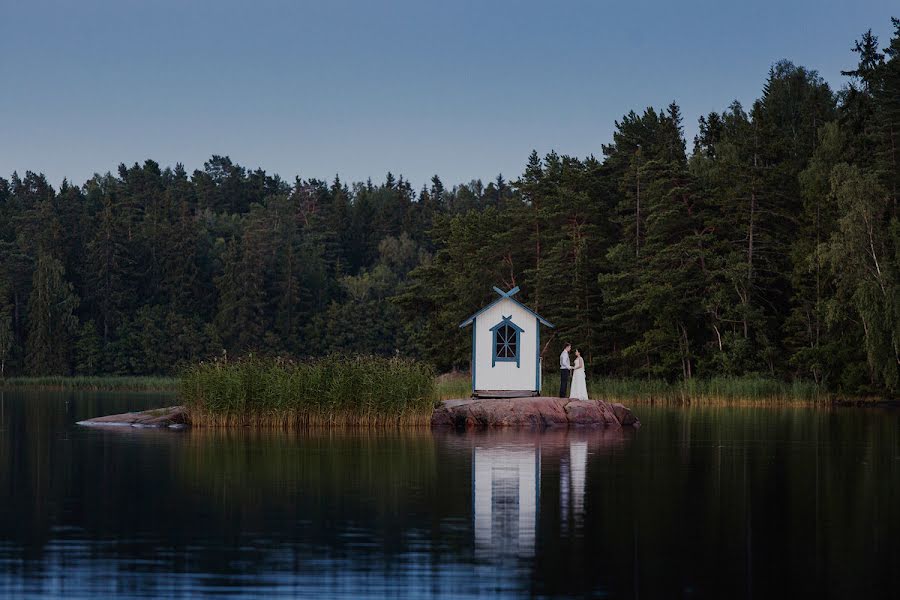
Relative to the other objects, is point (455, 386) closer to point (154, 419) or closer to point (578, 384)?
point (578, 384)

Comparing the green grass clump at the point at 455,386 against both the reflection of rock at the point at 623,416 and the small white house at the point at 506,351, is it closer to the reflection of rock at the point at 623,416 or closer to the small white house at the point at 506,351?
the small white house at the point at 506,351

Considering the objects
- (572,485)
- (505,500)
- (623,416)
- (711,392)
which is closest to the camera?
(505,500)

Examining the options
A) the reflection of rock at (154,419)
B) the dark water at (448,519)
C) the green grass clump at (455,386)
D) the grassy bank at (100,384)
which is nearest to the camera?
the dark water at (448,519)

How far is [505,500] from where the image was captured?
56.4 feet

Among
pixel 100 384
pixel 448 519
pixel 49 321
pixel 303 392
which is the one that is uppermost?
pixel 49 321

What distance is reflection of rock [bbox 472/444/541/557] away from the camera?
13672 mm

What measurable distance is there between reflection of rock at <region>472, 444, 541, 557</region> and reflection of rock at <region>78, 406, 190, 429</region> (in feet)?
36.6

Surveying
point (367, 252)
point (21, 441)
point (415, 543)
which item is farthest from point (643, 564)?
point (367, 252)

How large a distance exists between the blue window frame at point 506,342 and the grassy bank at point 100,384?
134 ft

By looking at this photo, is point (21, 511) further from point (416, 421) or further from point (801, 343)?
point (801, 343)

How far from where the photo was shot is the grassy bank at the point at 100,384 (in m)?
81.8

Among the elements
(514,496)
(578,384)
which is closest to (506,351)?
(578,384)

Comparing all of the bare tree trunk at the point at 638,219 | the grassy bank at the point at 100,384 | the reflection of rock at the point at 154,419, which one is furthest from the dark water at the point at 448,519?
the grassy bank at the point at 100,384

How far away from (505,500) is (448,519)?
1833 mm
